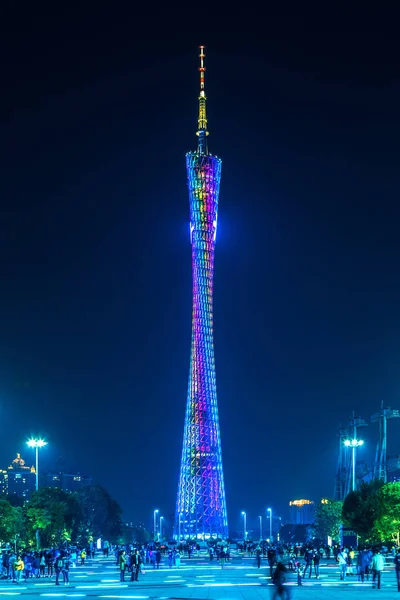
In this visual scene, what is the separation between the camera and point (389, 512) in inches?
3807

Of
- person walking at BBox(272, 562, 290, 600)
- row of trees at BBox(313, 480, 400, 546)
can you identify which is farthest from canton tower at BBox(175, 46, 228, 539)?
person walking at BBox(272, 562, 290, 600)

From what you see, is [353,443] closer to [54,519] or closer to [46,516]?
[46,516]

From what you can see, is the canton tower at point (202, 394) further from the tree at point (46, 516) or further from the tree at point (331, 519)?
the tree at point (46, 516)

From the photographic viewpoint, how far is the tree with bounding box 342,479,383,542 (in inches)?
3957

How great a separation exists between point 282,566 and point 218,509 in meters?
125

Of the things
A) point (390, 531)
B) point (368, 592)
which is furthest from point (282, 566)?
point (390, 531)

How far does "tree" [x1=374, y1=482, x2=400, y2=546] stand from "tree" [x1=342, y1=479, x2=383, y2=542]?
397mm

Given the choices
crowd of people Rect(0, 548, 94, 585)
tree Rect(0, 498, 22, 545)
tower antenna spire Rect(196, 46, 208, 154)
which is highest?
tower antenna spire Rect(196, 46, 208, 154)

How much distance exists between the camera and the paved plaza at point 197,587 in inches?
1972

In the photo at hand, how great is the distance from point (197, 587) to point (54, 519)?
234 ft

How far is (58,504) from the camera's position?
12938cm

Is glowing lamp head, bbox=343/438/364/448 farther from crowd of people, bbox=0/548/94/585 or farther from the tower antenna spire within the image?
the tower antenna spire

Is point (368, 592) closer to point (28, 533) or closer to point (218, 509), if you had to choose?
point (28, 533)

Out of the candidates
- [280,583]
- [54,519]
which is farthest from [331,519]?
[280,583]
